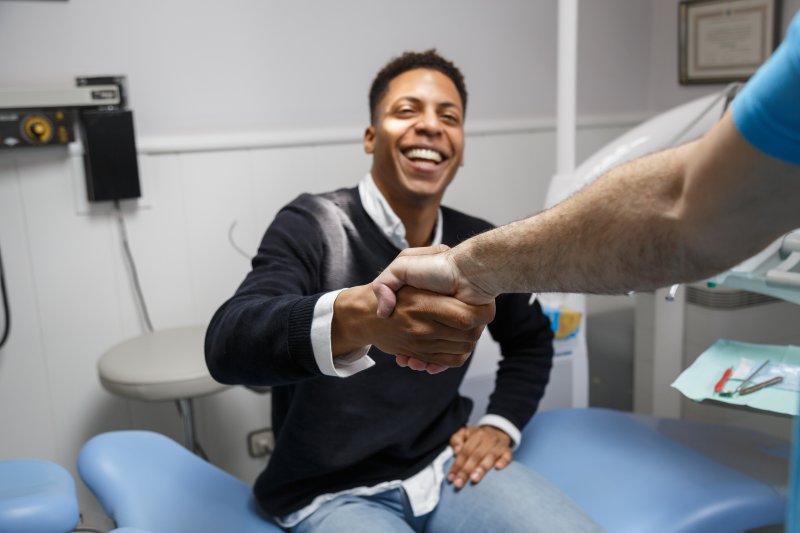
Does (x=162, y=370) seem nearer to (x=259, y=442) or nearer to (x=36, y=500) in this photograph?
(x=259, y=442)

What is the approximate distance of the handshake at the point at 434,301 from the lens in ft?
2.99

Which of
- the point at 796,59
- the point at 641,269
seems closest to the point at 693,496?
the point at 641,269

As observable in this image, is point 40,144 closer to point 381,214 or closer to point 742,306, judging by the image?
point 381,214

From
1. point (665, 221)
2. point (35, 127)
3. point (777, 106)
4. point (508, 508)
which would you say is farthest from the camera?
point (35, 127)

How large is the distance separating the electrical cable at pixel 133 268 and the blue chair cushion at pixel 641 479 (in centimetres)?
107

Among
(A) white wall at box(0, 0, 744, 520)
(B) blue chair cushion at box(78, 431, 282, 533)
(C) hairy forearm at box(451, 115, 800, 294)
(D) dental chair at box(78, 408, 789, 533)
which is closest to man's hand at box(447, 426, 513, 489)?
(D) dental chair at box(78, 408, 789, 533)

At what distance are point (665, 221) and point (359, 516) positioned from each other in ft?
2.57

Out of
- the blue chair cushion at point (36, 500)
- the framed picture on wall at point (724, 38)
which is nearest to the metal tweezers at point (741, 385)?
the blue chair cushion at point (36, 500)

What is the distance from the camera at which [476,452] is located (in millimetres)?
1370

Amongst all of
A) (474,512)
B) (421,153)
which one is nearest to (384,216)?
(421,153)

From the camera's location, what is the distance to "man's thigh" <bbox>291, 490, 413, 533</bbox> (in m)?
1.18

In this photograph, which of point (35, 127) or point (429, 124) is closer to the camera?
point (429, 124)

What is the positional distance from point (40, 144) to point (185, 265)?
1.55 ft

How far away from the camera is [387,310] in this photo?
3.05ft
